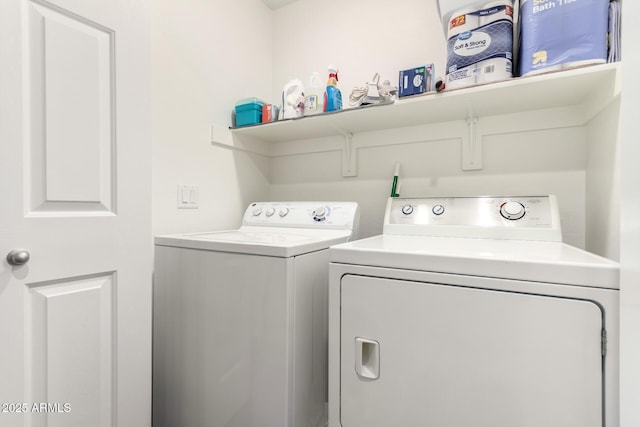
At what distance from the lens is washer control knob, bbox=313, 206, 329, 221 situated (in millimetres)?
1642

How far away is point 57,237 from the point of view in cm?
98

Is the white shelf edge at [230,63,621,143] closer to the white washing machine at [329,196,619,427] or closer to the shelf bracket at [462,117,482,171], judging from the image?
the shelf bracket at [462,117,482,171]

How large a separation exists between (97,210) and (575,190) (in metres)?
1.99

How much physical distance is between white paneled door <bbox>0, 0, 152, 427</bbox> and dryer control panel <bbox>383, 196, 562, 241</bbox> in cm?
115

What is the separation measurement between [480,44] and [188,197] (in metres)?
1.53

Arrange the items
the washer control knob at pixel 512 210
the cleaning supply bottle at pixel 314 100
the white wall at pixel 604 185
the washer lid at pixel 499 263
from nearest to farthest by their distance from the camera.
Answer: the washer lid at pixel 499 263 → the white wall at pixel 604 185 → the washer control knob at pixel 512 210 → the cleaning supply bottle at pixel 314 100

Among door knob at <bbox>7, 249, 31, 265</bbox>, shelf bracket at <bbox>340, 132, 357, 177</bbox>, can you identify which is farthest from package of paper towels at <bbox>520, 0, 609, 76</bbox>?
door knob at <bbox>7, 249, 31, 265</bbox>

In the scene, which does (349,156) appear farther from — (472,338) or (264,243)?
(472,338)

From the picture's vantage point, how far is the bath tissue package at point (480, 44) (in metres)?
1.20

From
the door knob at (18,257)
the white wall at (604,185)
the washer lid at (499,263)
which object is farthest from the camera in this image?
the white wall at (604,185)

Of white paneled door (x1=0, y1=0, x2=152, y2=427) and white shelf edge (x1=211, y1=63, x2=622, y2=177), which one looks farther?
white shelf edge (x1=211, y1=63, x2=622, y2=177)

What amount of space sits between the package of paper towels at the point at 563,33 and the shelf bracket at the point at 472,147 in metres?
0.41

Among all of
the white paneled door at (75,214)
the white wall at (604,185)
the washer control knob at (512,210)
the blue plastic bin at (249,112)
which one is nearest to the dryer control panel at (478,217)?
the washer control knob at (512,210)

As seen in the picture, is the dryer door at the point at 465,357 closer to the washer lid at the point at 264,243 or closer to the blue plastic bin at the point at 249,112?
the washer lid at the point at 264,243
